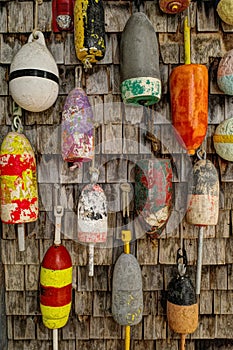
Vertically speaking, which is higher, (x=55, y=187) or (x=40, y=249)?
(x=55, y=187)

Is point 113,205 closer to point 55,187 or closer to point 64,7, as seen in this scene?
point 55,187

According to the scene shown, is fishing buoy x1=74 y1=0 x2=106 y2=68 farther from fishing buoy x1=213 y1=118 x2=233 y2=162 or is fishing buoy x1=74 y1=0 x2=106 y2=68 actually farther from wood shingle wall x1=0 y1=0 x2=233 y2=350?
fishing buoy x1=213 y1=118 x2=233 y2=162

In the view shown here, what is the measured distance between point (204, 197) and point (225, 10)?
0.87 meters

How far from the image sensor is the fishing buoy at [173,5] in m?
1.62

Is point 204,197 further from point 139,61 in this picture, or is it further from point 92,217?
point 139,61

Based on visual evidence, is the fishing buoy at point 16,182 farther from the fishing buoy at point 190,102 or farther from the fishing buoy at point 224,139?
the fishing buoy at point 224,139

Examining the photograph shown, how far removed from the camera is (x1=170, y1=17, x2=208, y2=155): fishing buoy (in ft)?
5.25

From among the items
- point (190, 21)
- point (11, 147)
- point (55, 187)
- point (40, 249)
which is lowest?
point (40, 249)

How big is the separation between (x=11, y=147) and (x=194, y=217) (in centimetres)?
90

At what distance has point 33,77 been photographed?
1.56 m

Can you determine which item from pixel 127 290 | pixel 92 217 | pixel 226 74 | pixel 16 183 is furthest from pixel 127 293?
pixel 226 74

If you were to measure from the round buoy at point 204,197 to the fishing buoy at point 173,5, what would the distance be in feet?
2.39

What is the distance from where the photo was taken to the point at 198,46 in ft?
5.68

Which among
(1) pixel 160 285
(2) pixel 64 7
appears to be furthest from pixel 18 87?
(1) pixel 160 285
